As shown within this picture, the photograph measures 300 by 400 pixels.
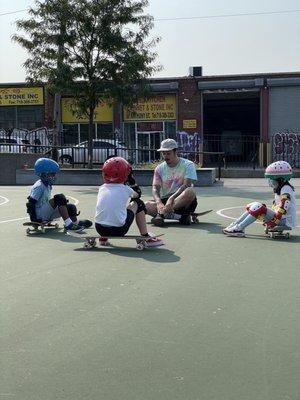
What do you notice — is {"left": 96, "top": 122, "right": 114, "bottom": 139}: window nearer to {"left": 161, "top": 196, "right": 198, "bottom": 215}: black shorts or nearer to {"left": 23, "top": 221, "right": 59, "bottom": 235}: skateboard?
{"left": 161, "top": 196, "right": 198, "bottom": 215}: black shorts

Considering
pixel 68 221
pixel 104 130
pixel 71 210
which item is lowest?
pixel 68 221

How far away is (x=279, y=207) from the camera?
340 inches

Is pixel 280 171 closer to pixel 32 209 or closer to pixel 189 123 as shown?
pixel 32 209

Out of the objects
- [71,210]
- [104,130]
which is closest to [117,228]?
[71,210]

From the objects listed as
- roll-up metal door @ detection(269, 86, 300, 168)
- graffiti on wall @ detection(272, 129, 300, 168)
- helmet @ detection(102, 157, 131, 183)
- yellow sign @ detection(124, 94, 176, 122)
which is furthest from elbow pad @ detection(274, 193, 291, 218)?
yellow sign @ detection(124, 94, 176, 122)

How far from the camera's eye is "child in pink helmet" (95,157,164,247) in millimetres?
7816

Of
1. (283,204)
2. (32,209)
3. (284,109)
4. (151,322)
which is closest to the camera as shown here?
(151,322)

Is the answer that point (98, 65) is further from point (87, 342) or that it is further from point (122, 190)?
point (87, 342)

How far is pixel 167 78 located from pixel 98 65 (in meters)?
19.9

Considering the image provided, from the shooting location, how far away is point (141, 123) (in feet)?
137

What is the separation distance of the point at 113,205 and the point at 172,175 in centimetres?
275

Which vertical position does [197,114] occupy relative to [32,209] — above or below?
above

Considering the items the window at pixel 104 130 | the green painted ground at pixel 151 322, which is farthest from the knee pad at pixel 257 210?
the window at pixel 104 130

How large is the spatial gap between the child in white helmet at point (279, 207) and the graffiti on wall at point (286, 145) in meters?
26.9
